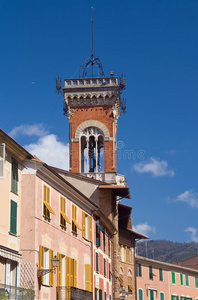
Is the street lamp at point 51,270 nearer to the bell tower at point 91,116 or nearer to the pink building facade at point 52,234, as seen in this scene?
the pink building facade at point 52,234

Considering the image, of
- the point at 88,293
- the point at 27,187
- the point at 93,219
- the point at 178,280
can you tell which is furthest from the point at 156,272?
the point at 27,187

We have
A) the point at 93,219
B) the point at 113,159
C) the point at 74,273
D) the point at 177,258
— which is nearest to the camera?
the point at 74,273

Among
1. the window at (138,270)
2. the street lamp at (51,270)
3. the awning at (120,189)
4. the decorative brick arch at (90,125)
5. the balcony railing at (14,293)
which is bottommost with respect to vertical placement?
the balcony railing at (14,293)

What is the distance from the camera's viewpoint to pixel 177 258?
183 m

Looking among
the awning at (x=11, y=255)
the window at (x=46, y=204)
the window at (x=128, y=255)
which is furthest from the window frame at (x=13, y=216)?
the window at (x=128, y=255)

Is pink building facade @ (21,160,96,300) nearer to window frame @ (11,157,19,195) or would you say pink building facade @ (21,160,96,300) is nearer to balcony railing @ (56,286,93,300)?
balcony railing @ (56,286,93,300)

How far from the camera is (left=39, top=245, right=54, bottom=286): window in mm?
26797

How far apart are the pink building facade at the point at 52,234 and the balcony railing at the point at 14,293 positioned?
0.66m

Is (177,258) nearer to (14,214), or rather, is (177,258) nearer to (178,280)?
(178,280)

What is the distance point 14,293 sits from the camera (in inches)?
936

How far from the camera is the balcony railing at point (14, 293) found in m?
22.3

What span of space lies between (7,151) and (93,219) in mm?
13984

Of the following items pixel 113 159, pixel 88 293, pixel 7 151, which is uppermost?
pixel 113 159

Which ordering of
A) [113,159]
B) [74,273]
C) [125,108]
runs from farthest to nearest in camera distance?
[125,108] < [113,159] < [74,273]
